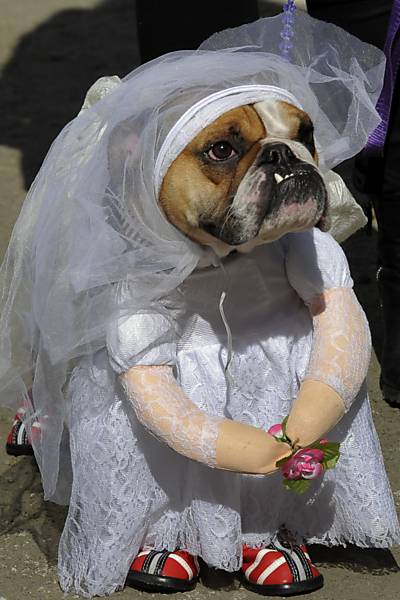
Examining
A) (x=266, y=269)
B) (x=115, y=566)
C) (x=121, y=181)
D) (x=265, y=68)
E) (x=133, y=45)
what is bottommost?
(x=133, y=45)

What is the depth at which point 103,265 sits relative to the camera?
2.31 m

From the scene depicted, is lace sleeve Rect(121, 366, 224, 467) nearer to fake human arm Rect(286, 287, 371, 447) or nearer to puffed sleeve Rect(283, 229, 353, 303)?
fake human arm Rect(286, 287, 371, 447)

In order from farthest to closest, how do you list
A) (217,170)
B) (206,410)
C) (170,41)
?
1. (170,41)
2. (206,410)
3. (217,170)

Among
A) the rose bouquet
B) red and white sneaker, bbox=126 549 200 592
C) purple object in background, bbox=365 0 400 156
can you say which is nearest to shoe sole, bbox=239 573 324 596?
red and white sneaker, bbox=126 549 200 592

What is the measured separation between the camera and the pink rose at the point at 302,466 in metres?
2.27

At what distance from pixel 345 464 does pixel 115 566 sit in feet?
1.67

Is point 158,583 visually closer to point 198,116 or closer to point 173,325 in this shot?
point 173,325

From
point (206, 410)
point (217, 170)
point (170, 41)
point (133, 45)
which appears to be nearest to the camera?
point (217, 170)

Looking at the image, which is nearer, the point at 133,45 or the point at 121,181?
the point at 121,181

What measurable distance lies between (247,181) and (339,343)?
386 millimetres

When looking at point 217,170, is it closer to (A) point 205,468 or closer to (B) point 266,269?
(B) point 266,269

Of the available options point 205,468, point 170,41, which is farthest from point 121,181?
point 170,41

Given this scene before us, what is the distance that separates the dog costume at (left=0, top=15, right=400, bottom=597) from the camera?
231cm

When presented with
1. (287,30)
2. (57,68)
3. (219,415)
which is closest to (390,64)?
(287,30)
